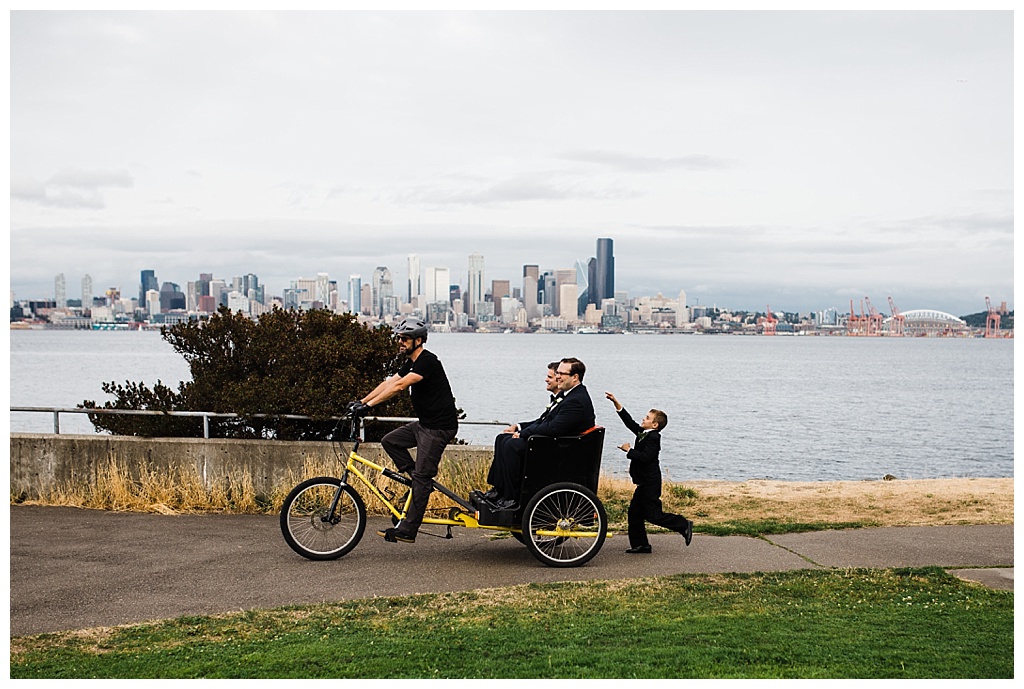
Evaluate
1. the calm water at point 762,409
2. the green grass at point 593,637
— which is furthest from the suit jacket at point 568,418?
the calm water at point 762,409

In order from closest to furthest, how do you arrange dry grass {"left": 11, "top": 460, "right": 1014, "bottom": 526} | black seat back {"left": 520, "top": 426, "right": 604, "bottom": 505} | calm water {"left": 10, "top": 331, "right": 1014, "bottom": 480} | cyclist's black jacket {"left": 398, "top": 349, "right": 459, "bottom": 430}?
cyclist's black jacket {"left": 398, "top": 349, "right": 459, "bottom": 430}
black seat back {"left": 520, "top": 426, "right": 604, "bottom": 505}
dry grass {"left": 11, "top": 460, "right": 1014, "bottom": 526}
calm water {"left": 10, "top": 331, "right": 1014, "bottom": 480}

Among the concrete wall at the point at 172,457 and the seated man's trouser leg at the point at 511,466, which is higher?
the seated man's trouser leg at the point at 511,466

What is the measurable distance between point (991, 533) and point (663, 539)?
3.19m

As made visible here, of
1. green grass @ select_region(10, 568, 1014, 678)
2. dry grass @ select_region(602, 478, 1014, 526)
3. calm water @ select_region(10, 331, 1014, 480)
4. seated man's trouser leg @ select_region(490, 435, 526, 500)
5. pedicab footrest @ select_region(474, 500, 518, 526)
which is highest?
seated man's trouser leg @ select_region(490, 435, 526, 500)

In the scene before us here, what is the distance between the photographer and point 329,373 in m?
13.9

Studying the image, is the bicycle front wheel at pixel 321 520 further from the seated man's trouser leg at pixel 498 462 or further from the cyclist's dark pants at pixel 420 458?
the seated man's trouser leg at pixel 498 462

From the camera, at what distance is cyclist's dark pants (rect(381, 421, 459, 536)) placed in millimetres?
9766

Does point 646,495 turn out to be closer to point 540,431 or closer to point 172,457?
point 540,431

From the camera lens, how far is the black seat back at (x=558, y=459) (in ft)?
31.9

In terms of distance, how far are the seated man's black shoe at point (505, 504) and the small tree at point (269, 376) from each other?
375 centimetres

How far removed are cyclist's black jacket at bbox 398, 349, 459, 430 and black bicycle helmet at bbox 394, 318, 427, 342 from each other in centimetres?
16

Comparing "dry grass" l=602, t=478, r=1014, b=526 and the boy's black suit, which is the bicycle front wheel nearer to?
the boy's black suit

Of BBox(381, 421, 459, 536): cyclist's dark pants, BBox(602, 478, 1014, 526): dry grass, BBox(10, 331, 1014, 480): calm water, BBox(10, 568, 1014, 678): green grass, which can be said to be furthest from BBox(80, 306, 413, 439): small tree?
BBox(10, 331, 1014, 480): calm water

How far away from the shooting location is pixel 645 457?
10.1 m
